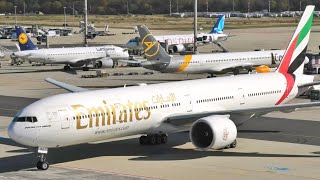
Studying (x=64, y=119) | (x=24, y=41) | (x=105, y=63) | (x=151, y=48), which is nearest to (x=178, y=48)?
(x=105, y=63)

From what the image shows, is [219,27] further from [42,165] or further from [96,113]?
[42,165]

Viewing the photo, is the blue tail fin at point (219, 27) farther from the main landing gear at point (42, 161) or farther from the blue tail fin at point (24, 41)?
the main landing gear at point (42, 161)

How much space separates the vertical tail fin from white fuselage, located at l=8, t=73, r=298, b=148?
1202 millimetres

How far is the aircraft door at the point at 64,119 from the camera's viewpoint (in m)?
33.4

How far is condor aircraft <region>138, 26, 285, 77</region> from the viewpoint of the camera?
73.0 m

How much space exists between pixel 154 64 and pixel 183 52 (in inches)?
1961

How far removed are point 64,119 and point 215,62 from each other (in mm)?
45932

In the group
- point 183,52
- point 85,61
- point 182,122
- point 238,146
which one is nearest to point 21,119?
point 182,122

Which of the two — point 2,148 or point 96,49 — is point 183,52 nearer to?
point 96,49

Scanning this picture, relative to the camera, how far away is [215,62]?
255 ft

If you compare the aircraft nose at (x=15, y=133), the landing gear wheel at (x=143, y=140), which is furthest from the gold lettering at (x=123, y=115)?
the aircraft nose at (x=15, y=133)

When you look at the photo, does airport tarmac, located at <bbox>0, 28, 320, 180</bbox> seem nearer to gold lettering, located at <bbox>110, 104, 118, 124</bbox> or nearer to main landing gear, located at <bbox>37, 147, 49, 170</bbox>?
main landing gear, located at <bbox>37, 147, 49, 170</bbox>

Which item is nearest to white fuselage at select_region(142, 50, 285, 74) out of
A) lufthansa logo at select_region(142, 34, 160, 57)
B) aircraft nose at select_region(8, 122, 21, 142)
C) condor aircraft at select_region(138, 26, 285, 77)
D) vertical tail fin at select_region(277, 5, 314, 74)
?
condor aircraft at select_region(138, 26, 285, 77)

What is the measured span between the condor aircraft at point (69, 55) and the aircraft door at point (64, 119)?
61655 millimetres
